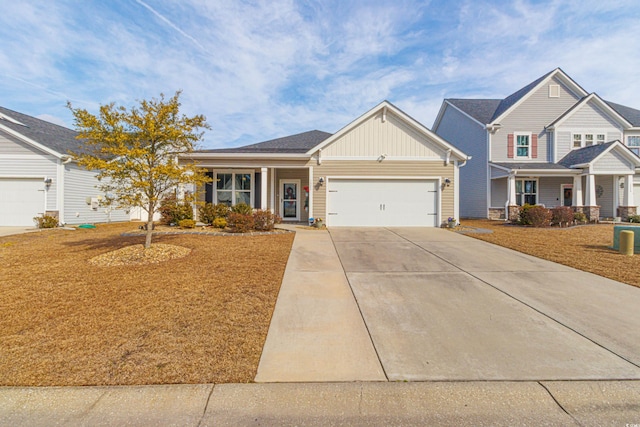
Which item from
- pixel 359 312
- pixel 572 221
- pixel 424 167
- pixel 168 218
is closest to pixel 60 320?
pixel 359 312

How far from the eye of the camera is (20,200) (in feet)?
45.9

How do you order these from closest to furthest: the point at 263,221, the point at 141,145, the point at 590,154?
the point at 141,145 → the point at 263,221 → the point at 590,154

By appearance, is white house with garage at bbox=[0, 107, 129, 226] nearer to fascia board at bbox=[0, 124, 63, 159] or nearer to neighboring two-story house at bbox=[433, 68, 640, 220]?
fascia board at bbox=[0, 124, 63, 159]

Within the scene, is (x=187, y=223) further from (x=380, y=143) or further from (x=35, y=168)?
(x=380, y=143)

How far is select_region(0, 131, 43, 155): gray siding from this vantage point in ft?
45.3

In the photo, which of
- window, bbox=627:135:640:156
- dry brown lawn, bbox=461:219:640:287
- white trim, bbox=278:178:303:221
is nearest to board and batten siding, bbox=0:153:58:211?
white trim, bbox=278:178:303:221

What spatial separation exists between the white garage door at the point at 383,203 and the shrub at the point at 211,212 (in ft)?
15.6

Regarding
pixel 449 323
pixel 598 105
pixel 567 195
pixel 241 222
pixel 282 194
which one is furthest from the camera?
pixel 567 195

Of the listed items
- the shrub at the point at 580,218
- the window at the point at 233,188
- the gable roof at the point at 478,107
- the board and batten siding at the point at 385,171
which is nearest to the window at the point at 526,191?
the shrub at the point at 580,218

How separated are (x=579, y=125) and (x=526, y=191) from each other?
518 cm

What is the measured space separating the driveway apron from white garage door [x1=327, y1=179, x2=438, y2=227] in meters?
6.44

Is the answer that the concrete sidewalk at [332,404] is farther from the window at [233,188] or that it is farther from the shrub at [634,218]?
the shrub at [634,218]

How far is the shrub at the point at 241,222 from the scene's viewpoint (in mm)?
11172

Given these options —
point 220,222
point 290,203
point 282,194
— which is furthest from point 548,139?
point 220,222
